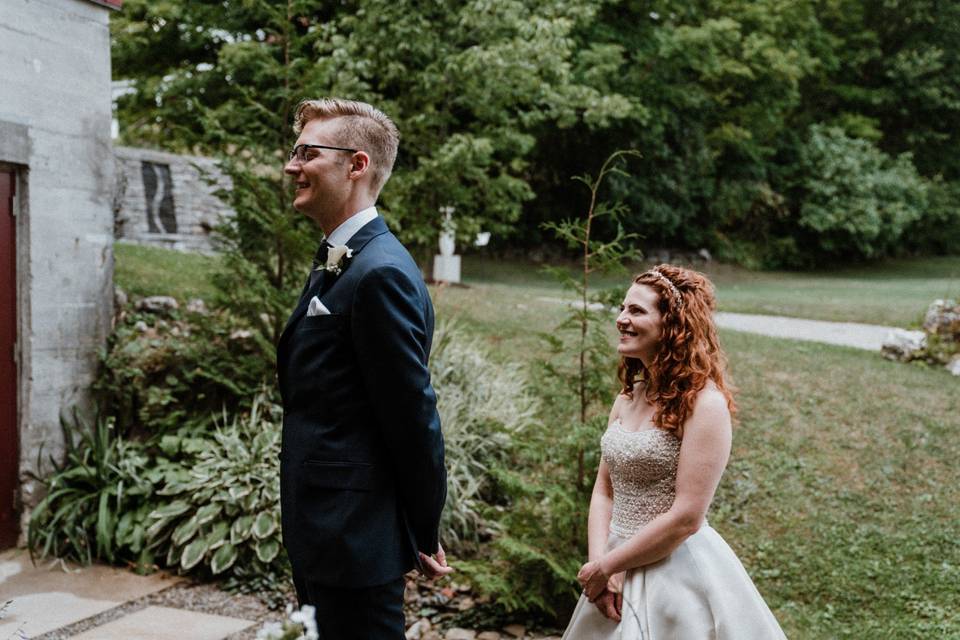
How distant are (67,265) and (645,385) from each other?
4510 mm

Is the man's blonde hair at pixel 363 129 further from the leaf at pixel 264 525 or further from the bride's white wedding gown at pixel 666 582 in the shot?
the leaf at pixel 264 525

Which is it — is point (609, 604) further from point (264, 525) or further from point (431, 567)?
point (264, 525)

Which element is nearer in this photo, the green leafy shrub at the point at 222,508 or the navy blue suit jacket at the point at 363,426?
the navy blue suit jacket at the point at 363,426

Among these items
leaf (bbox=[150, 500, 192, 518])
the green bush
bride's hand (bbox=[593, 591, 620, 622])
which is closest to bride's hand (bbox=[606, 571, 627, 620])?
bride's hand (bbox=[593, 591, 620, 622])

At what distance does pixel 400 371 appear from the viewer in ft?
7.41

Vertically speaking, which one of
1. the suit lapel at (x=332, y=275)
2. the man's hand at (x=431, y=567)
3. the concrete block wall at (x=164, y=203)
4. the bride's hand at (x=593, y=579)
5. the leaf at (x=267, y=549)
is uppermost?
the concrete block wall at (x=164, y=203)

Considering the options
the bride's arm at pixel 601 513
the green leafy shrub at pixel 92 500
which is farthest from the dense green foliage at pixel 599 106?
the bride's arm at pixel 601 513

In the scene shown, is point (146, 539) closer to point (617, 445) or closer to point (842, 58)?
point (617, 445)

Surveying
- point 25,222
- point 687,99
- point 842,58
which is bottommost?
point 25,222

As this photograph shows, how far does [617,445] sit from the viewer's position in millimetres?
2693

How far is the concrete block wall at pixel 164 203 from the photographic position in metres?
14.0

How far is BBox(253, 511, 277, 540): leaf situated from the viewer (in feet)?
16.7

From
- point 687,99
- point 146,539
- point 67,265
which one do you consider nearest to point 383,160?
point 146,539

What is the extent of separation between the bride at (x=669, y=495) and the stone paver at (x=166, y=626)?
2.39 m
